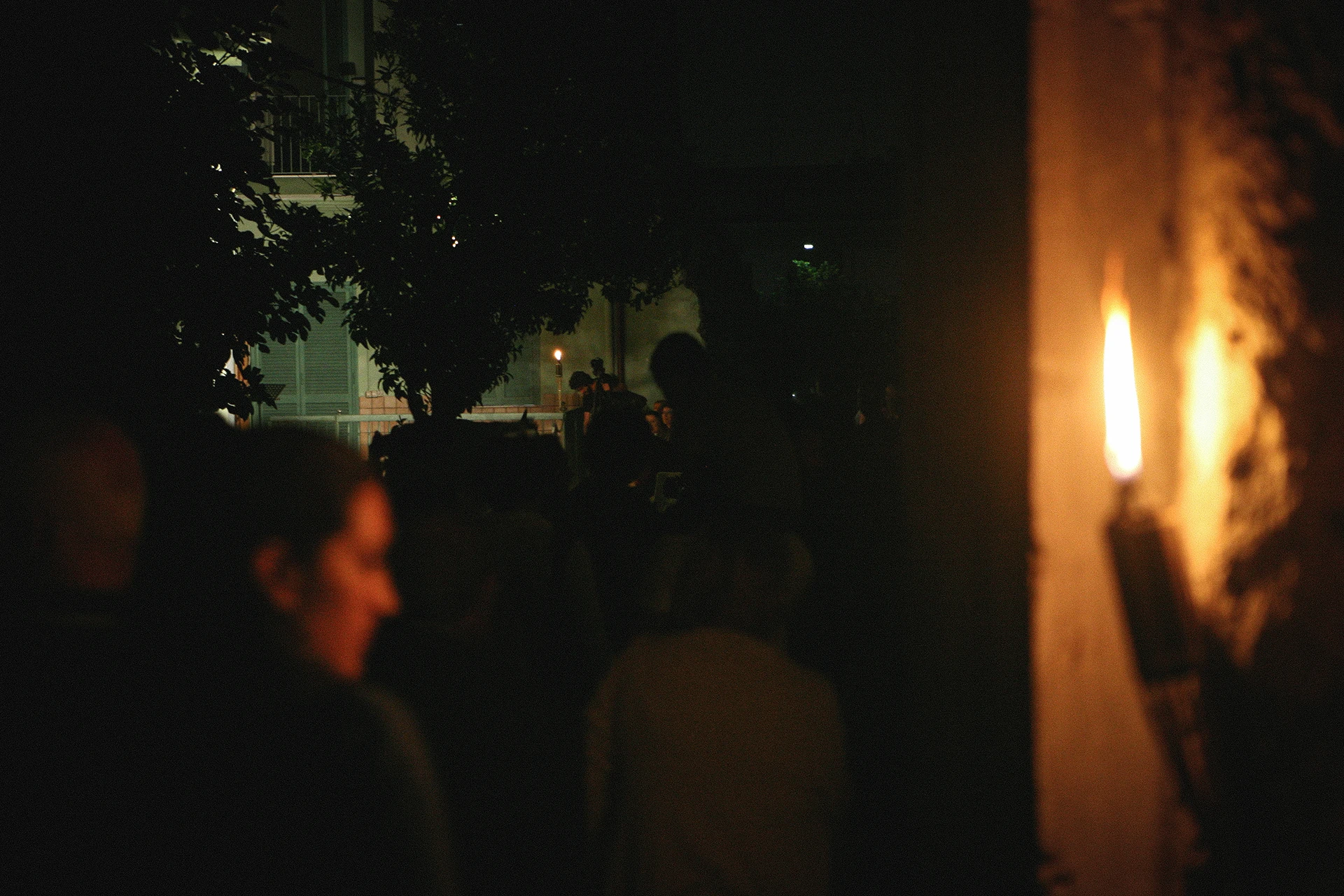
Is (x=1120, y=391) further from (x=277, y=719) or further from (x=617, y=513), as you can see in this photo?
(x=617, y=513)

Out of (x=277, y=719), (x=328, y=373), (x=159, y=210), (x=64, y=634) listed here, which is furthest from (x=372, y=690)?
(x=328, y=373)

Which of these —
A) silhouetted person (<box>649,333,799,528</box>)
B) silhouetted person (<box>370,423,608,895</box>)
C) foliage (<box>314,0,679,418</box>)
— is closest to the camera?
silhouetted person (<box>370,423,608,895</box>)

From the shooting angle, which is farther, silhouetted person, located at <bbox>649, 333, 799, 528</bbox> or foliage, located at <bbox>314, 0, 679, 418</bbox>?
foliage, located at <bbox>314, 0, 679, 418</bbox>

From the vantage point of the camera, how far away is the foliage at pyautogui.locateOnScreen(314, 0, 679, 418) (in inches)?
440

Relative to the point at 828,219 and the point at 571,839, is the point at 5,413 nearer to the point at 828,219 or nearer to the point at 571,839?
the point at 571,839

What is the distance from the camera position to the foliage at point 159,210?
4879 mm

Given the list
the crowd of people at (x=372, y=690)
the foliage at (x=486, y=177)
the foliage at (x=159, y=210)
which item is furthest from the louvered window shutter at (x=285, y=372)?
the crowd of people at (x=372, y=690)

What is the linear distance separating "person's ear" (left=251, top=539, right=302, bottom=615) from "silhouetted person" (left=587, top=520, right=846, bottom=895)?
3.65 feet

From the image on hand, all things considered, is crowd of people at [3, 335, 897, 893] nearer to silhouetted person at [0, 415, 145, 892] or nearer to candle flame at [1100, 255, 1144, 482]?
silhouetted person at [0, 415, 145, 892]

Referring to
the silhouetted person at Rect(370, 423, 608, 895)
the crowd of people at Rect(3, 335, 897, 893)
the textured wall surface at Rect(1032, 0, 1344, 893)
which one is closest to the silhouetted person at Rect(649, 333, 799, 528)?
the crowd of people at Rect(3, 335, 897, 893)

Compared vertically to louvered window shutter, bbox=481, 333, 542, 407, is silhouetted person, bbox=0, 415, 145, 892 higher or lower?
lower

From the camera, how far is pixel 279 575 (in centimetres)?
144

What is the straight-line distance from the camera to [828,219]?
17.9m

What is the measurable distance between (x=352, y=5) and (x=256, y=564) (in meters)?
20.9
